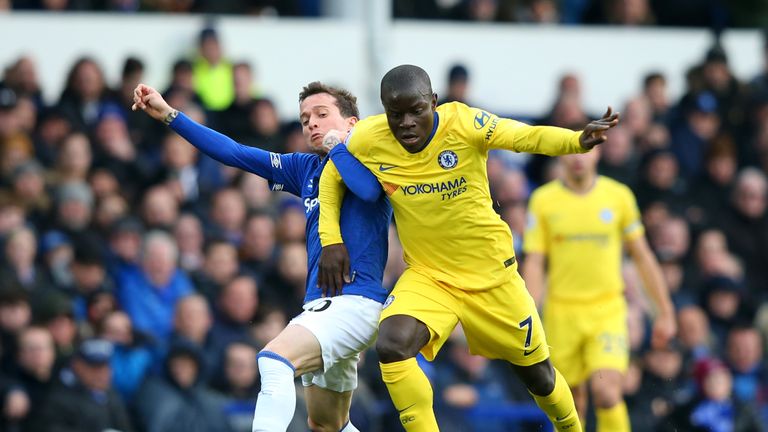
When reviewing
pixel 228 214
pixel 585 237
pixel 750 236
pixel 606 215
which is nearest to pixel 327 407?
pixel 585 237

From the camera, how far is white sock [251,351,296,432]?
8625mm

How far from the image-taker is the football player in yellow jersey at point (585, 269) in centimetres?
1228

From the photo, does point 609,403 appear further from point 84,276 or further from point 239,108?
point 239,108

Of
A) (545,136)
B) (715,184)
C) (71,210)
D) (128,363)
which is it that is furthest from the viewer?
(715,184)

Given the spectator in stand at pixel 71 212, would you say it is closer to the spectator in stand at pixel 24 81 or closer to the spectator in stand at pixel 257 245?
the spectator in stand at pixel 24 81

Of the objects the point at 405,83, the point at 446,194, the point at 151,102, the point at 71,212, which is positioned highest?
the point at 405,83

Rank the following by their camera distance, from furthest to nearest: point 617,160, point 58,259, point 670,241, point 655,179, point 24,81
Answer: point 655,179 → point 617,160 → point 670,241 → point 24,81 → point 58,259

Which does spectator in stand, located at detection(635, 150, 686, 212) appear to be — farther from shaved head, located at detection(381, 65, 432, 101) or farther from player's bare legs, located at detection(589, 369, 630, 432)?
shaved head, located at detection(381, 65, 432, 101)

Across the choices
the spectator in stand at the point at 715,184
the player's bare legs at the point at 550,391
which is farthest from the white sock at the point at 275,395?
the spectator in stand at the point at 715,184

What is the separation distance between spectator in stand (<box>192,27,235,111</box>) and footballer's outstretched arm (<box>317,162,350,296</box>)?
6620 mm

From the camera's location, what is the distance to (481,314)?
9.29 m

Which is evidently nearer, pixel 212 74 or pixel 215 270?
pixel 215 270

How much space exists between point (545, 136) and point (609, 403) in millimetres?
3747

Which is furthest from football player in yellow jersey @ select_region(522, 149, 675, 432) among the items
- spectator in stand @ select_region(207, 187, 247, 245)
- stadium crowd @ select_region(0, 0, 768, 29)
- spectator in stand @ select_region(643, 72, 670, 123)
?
stadium crowd @ select_region(0, 0, 768, 29)
